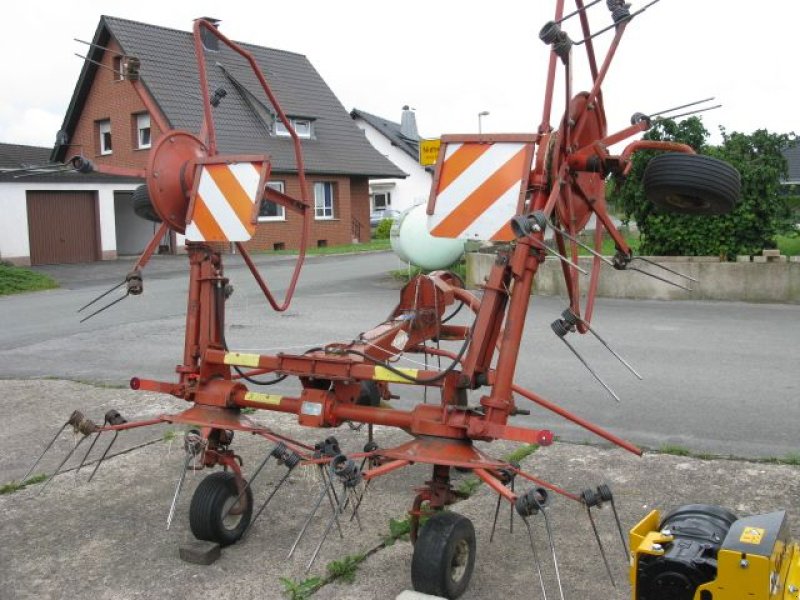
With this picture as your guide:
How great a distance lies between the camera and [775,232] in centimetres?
1314

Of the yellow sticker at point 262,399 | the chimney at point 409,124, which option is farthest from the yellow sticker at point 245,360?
the chimney at point 409,124

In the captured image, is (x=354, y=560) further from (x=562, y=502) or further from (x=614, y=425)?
(x=614, y=425)

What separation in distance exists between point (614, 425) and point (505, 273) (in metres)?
3.12

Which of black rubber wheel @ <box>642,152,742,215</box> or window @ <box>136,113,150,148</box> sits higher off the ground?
window @ <box>136,113,150,148</box>

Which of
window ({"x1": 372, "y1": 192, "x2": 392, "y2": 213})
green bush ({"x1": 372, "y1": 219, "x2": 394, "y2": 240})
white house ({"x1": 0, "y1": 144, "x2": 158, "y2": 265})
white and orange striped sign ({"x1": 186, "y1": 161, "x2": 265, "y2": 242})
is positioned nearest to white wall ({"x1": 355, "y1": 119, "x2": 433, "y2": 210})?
window ({"x1": 372, "y1": 192, "x2": 392, "y2": 213})

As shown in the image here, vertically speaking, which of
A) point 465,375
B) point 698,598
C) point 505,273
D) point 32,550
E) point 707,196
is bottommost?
point 32,550

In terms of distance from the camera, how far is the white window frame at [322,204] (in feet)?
109

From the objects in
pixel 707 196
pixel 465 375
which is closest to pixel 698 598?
pixel 465 375

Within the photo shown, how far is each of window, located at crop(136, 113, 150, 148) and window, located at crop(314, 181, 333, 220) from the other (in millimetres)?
6427

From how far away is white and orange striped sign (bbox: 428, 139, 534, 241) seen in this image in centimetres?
363

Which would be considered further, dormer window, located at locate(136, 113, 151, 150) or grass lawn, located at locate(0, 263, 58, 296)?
dormer window, located at locate(136, 113, 151, 150)

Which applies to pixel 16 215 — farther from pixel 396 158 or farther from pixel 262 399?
pixel 396 158

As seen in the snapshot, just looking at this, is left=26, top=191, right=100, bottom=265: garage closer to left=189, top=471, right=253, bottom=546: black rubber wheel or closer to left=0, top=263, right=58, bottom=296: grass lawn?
left=0, top=263, right=58, bottom=296: grass lawn

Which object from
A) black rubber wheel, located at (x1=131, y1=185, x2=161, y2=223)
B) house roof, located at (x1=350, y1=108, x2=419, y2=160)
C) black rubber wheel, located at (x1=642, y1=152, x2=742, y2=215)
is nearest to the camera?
black rubber wheel, located at (x1=642, y1=152, x2=742, y2=215)
